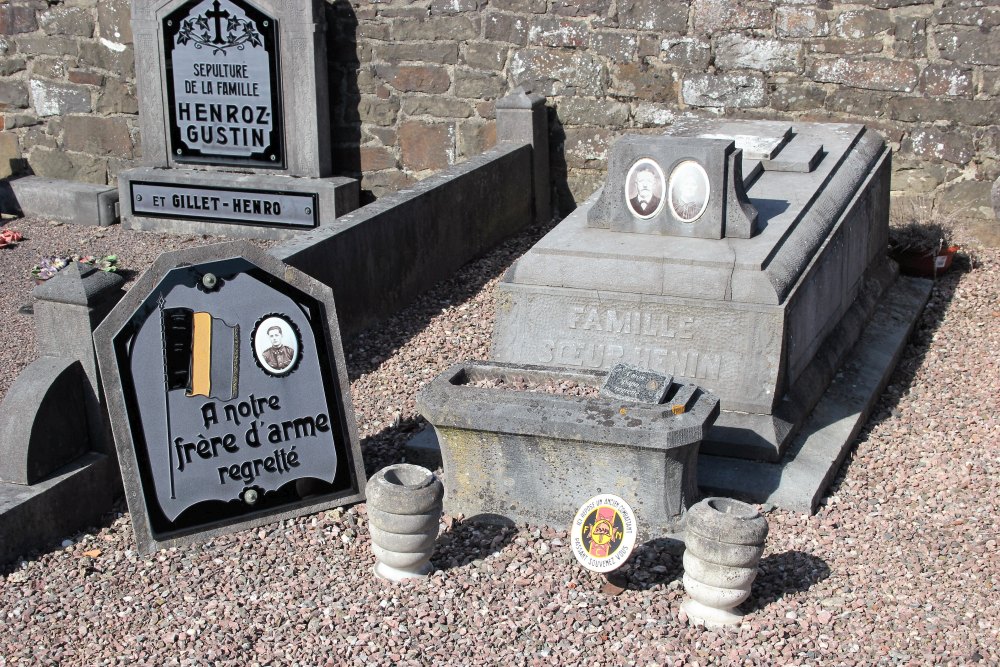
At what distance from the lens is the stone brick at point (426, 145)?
336 inches

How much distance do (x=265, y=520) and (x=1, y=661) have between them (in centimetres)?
106

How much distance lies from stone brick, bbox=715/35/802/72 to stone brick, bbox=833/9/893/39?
279mm

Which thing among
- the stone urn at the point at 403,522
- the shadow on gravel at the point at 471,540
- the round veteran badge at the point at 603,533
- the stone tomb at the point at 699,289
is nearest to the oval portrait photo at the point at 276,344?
the stone urn at the point at 403,522

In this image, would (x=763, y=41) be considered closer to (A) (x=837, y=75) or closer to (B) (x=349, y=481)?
(A) (x=837, y=75)

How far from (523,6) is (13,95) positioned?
4349 millimetres

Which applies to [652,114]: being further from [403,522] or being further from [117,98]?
[403,522]

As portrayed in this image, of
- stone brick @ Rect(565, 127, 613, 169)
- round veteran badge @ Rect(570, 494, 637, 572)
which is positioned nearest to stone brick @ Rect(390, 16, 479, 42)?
stone brick @ Rect(565, 127, 613, 169)

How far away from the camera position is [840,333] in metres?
5.69

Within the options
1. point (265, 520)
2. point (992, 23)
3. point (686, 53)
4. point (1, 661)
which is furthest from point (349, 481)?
point (992, 23)

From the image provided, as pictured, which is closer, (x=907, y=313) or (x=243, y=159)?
(x=907, y=313)

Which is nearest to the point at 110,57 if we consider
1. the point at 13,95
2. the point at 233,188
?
the point at 13,95

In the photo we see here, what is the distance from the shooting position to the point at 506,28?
812 cm

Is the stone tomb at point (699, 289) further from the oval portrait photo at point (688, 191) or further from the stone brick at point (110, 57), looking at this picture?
the stone brick at point (110, 57)

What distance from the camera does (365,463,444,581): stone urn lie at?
3.92 meters
